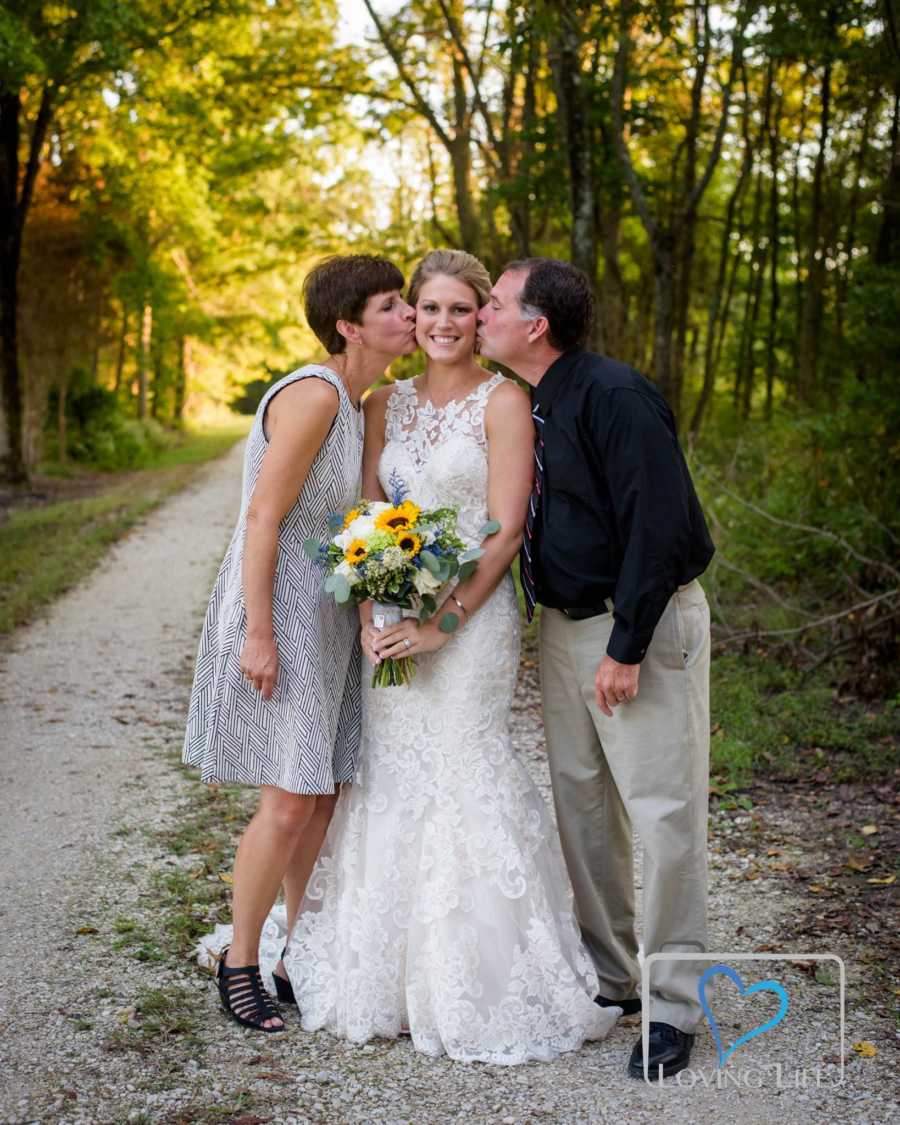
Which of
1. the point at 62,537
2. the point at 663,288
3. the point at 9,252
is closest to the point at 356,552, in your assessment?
the point at 663,288

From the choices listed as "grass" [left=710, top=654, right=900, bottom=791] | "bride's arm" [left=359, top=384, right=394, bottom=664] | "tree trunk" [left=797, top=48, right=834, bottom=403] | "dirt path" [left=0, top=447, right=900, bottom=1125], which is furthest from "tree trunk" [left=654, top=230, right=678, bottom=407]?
"bride's arm" [left=359, top=384, right=394, bottom=664]

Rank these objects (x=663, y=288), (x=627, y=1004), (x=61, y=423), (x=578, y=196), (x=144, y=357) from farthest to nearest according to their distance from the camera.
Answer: (x=144, y=357), (x=61, y=423), (x=663, y=288), (x=578, y=196), (x=627, y=1004)

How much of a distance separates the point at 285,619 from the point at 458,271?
1243 mm

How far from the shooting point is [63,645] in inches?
371

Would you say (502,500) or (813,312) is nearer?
(502,500)

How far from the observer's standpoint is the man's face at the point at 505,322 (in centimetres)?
361

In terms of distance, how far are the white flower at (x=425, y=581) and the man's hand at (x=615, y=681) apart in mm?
547

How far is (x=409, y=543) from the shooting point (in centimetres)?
347

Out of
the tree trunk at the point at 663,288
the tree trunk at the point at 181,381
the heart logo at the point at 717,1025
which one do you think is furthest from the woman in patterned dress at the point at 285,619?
the tree trunk at the point at 181,381

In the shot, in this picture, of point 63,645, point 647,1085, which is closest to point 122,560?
point 63,645

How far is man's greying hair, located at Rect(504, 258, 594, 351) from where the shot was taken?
355 centimetres

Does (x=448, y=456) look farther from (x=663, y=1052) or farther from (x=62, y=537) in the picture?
(x=62, y=537)

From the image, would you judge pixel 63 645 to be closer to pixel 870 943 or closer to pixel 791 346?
pixel 870 943

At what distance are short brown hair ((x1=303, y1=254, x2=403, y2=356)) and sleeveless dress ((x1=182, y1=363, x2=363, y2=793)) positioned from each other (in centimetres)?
21
